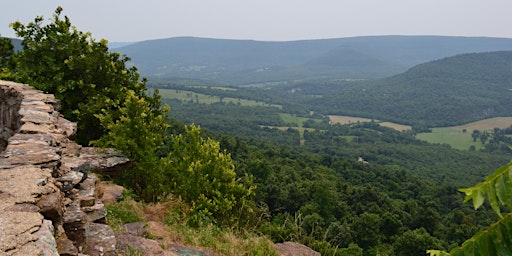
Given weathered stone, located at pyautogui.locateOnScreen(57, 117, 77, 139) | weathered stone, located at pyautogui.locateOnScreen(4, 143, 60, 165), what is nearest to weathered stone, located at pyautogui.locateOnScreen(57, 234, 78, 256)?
weathered stone, located at pyautogui.locateOnScreen(4, 143, 60, 165)

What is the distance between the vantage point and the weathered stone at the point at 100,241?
6293mm

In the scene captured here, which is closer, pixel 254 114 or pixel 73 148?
pixel 73 148

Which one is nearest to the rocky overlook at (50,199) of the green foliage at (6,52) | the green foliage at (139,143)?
the green foliage at (139,143)

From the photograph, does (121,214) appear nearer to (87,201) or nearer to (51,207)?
(87,201)

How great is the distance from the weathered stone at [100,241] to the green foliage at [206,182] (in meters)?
3.87

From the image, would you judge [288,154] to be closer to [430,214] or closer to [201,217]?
[430,214]

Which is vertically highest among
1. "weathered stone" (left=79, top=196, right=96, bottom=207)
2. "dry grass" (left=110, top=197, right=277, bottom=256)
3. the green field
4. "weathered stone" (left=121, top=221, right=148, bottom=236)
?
"weathered stone" (left=79, top=196, right=96, bottom=207)

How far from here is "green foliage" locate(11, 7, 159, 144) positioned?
13.4 metres

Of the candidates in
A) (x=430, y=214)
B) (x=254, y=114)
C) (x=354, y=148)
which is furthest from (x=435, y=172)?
(x=254, y=114)

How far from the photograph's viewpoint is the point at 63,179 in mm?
6711

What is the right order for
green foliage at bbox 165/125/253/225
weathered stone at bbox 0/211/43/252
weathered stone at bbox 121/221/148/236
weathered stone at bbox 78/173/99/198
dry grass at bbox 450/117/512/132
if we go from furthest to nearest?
dry grass at bbox 450/117/512/132
green foliage at bbox 165/125/253/225
weathered stone at bbox 121/221/148/236
weathered stone at bbox 78/173/99/198
weathered stone at bbox 0/211/43/252

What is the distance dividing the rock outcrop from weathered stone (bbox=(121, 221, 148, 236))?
37.7 inches

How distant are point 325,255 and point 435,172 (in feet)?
357

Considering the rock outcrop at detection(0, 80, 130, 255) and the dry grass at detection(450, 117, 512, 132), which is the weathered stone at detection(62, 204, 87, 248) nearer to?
the rock outcrop at detection(0, 80, 130, 255)
